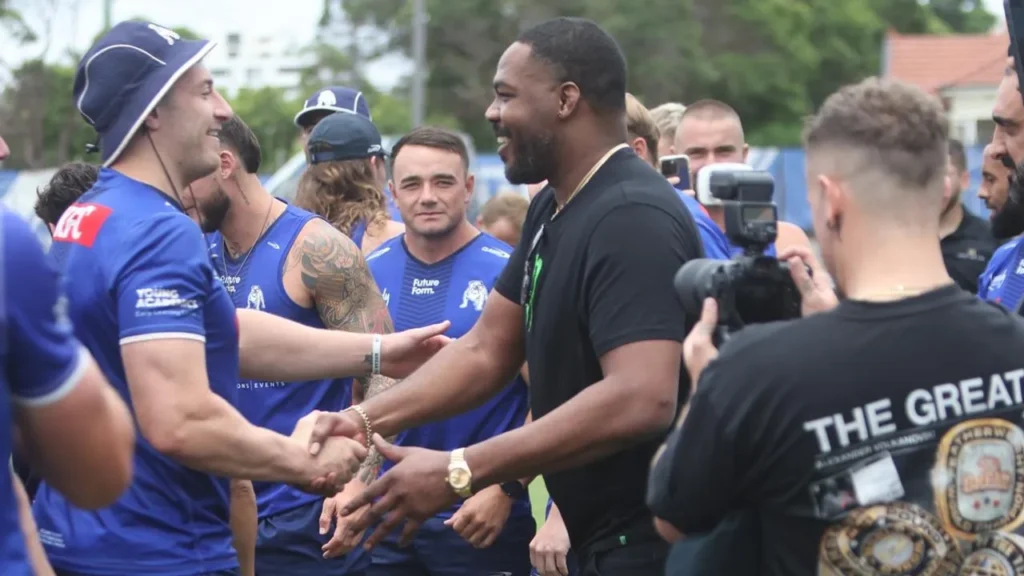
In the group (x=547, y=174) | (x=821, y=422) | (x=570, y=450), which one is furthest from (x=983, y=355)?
(x=547, y=174)

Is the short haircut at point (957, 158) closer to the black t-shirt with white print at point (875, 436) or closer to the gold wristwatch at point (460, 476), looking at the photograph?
the gold wristwatch at point (460, 476)

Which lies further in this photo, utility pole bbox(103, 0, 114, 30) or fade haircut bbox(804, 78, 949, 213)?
utility pole bbox(103, 0, 114, 30)

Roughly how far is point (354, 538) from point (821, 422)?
215 centimetres

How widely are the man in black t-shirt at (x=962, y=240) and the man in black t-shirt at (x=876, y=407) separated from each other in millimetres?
4359

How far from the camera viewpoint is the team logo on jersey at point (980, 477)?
10.2ft

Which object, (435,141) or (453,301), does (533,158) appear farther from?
(435,141)

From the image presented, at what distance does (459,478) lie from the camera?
423 centimetres

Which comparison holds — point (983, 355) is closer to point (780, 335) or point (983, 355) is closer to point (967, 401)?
point (967, 401)

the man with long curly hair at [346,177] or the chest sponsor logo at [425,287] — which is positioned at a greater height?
the man with long curly hair at [346,177]

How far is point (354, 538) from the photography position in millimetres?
4789

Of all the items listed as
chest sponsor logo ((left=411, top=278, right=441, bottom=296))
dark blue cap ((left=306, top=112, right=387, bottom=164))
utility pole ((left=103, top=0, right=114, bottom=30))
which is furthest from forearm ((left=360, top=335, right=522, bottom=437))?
utility pole ((left=103, top=0, right=114, bottom=30))

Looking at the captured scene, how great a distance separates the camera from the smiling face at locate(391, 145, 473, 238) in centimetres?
658

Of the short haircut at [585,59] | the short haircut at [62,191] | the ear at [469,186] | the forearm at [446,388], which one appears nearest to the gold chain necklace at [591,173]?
the short haircut at [585,59]

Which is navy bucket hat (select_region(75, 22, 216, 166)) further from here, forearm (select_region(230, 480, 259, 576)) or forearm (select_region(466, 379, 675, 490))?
forearm (select_region(466, 379, 675, 490))
